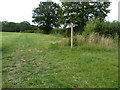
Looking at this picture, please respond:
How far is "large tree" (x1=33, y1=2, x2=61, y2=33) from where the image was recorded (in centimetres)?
2617

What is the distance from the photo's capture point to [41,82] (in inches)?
84.3

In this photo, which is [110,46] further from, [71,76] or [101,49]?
[71,76]

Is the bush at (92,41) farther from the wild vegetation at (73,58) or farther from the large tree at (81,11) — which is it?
the large tree at (81,11)

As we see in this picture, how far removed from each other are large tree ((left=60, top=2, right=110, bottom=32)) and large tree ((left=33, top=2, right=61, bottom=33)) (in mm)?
11614

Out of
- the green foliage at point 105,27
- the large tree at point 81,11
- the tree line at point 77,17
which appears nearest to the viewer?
the green foliage at point 105,27

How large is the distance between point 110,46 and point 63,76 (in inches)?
163

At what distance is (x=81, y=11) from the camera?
13.8 m

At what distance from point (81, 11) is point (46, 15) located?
14681mm

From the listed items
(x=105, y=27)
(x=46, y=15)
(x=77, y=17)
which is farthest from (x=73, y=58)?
(x=46, y=15)

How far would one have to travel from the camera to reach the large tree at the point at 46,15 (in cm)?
2617

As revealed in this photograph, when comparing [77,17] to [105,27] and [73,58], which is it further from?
[73,58]

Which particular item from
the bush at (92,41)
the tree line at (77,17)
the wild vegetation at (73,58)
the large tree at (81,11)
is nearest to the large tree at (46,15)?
the tree line at (77,17)

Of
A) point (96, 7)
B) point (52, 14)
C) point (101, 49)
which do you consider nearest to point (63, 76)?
point (101, 49)

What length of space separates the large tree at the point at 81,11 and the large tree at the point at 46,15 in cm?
1161
